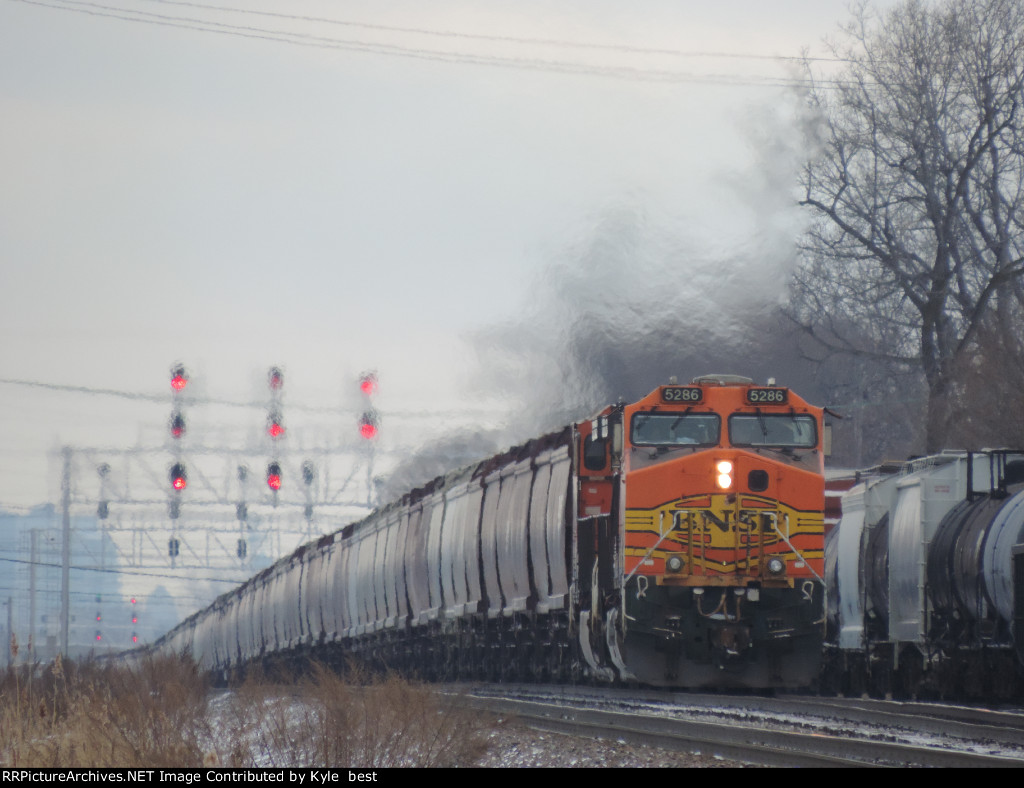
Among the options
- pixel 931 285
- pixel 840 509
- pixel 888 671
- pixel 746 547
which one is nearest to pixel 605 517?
pixel 746 547

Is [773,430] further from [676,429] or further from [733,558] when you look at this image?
[733,558]

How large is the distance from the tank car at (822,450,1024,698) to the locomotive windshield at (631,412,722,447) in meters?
3.42

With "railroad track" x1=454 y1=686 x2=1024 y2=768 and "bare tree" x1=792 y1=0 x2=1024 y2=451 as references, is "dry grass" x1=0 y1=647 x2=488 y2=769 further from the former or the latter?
"bare tree" x1=792 y1=0 x2=1024 y2=451

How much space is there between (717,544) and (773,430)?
1.65m

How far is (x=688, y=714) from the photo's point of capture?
15977mm

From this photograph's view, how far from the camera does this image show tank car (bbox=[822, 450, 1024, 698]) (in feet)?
56.7

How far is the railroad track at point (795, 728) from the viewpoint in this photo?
10.7m

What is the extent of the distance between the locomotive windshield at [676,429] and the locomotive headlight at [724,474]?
530 mm

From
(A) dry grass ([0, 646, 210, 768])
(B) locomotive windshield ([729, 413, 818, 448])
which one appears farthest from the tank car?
(A) dry grass ([0, 646, 210, 768])

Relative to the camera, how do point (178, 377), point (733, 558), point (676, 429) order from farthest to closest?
point (178, 377) < point (676, 429) < point (733, 558)

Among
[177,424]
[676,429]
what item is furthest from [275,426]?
[676,429]

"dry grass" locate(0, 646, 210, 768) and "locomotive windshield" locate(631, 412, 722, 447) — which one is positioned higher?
"locomotive windshield" locate(631, 412, 722, 447)

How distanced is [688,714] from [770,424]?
3.67 m

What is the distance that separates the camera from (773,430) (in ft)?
57.5
